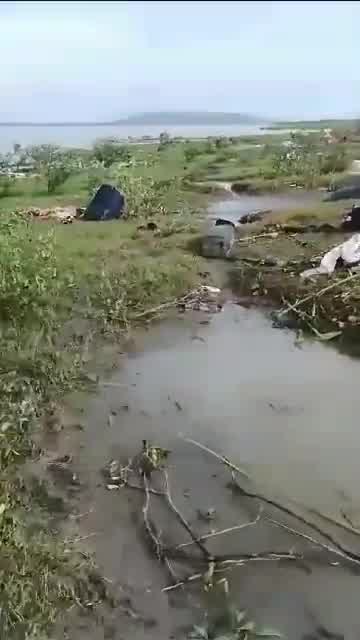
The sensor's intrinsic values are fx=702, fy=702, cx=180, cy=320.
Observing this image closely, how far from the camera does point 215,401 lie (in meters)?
4.13

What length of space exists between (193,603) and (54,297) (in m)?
2.76

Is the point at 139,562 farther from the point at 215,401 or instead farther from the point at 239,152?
the point at 239,152

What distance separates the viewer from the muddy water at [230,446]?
2.47 metres

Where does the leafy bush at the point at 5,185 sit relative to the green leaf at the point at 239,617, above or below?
above

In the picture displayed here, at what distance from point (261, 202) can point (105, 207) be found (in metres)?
3.17

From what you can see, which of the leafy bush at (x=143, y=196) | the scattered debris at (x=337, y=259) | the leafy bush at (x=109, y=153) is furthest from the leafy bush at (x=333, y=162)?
the scattered debris at (x=337, y=259)

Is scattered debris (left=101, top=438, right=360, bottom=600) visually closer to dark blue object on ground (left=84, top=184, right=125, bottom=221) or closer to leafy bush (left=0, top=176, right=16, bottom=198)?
dark blue object on ground (left=84, top=184, right=125, bottom=221)

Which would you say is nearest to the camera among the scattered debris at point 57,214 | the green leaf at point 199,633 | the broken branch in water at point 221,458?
the green leaf at point 199,633

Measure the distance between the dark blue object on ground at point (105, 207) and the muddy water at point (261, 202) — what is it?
54.2 inches

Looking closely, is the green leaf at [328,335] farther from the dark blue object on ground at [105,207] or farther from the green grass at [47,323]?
the dark blue object on ground at [105,207]

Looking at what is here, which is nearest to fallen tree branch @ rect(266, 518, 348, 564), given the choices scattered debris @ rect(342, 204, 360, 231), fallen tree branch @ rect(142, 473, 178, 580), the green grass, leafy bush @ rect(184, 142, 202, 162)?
fallen tree branch @ rect(142, 473, 178, 580)

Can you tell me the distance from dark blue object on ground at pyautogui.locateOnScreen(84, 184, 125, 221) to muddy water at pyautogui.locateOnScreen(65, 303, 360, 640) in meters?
3.73

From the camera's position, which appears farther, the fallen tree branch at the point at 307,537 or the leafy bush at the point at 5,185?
the leafy bush at the point at 5,185

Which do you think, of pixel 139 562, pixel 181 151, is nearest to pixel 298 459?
pixel 139 562
